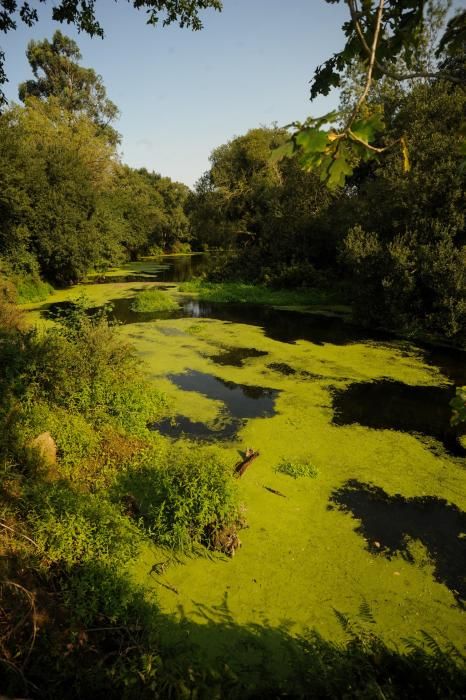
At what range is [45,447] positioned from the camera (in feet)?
14.5

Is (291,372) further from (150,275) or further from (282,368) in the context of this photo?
(150,275)

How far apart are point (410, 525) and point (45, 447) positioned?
3.81 meters

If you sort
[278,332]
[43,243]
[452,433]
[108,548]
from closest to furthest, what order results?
[108,548], [452,433], [278,332], [43,243]

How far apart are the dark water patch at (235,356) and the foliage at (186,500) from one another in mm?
4520

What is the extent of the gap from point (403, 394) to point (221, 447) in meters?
3.73

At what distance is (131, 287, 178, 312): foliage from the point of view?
14398mm

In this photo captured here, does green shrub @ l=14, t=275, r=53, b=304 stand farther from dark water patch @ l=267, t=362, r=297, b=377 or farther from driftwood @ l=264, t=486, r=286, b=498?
driftwood @ l=264, t=486, r=286, b=498

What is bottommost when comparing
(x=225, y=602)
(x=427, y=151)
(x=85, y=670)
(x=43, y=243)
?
(x=225, y=602)

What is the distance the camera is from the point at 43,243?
1556cm

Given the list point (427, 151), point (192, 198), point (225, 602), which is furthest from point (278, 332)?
point (192, 198)

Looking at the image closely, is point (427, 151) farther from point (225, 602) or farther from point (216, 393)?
point (225, 602)

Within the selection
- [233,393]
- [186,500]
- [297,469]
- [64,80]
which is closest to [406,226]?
[233,393]

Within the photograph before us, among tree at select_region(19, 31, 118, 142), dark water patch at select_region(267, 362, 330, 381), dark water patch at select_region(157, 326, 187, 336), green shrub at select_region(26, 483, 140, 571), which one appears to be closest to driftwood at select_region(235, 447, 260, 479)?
green shrub at select_region(26, 483, 140, 571)

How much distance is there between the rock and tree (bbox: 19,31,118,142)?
97.0 feet
